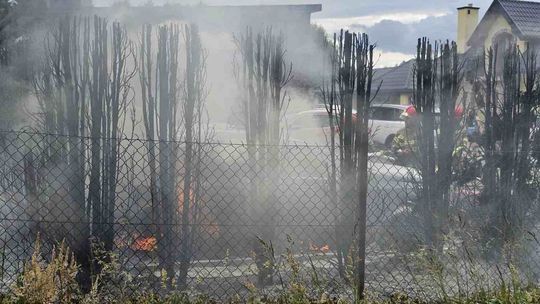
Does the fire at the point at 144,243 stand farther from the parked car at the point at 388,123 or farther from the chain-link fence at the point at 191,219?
the parked car at the point at 388,123

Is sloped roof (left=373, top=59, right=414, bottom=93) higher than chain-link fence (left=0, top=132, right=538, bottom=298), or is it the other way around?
sloped roof (left=373, top=59, right=414, bottom=93)

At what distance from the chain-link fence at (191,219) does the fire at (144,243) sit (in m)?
0.01

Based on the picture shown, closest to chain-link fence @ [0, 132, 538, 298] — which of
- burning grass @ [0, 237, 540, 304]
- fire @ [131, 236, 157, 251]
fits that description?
fire @ [131, 236, 157, 251]

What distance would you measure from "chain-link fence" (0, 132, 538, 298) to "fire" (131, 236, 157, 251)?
10 millimetres

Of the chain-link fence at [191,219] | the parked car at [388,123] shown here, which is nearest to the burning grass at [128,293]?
the chain-link fence at [191,219]

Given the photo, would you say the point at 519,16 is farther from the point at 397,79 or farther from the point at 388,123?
the point at 397,79

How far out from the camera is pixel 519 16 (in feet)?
71.8

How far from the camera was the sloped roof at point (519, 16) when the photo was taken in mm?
20656

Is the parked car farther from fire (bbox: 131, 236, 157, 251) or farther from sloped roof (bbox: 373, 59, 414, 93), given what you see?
fire (bbox: 131, 236, 157, 251)

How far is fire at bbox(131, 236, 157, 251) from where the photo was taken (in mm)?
4820

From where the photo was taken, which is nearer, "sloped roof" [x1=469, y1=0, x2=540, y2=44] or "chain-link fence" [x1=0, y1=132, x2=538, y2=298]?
"chain-link fence" [x1=0, y1=132, x2=538, y2=298]

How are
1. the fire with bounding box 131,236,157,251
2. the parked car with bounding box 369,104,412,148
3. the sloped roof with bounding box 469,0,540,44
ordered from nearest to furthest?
the fire with bounding box 131,236,157,251
the parked car with bounding box 369,104,412,148
the sloped roof with bounding box 469,0,540,44

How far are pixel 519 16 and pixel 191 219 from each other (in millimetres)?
19975

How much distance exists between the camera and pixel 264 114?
5039 millimetres
